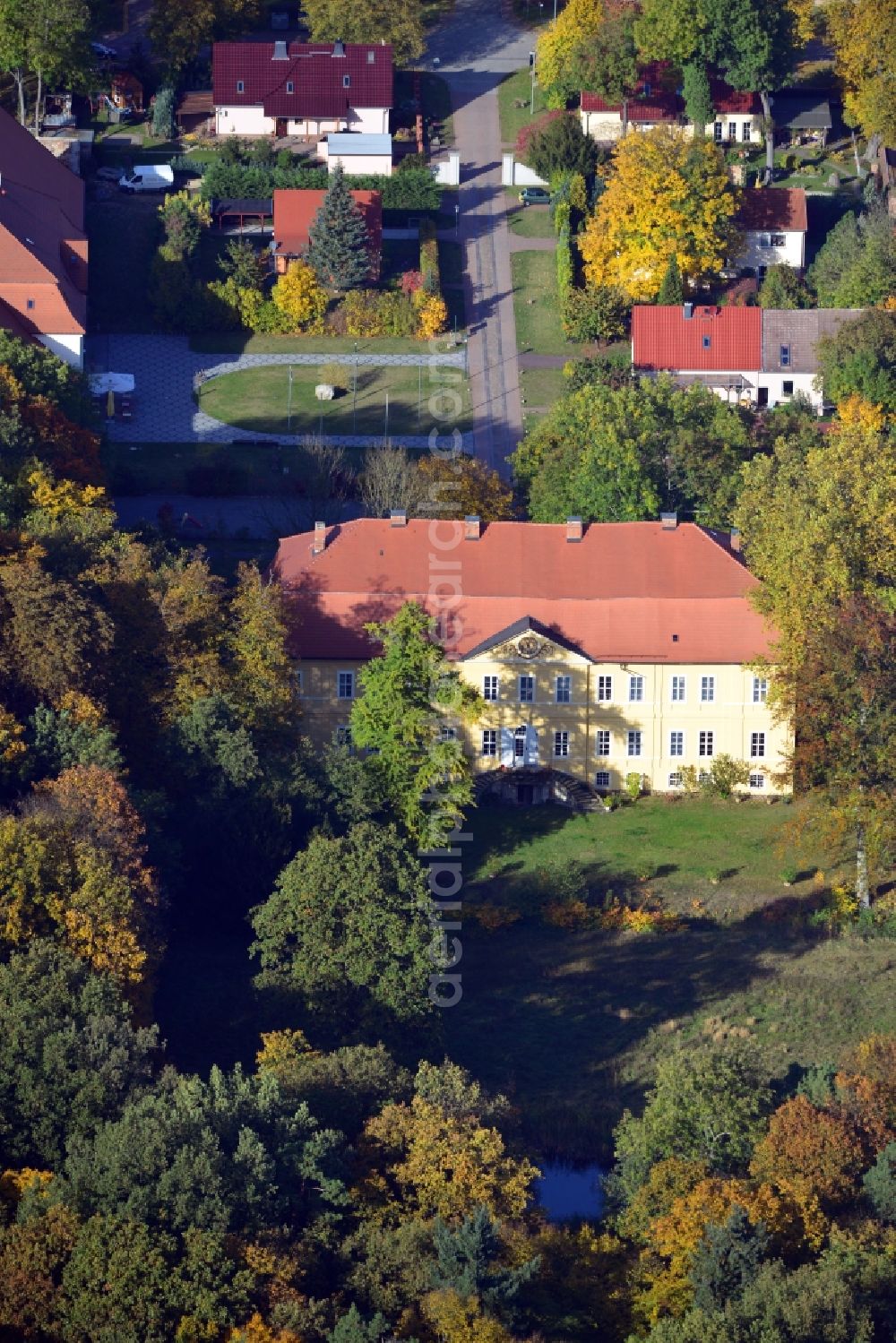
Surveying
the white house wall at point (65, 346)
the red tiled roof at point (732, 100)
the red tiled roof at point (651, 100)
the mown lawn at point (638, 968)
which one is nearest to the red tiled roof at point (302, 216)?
the red tiled roof at point (651, 100)

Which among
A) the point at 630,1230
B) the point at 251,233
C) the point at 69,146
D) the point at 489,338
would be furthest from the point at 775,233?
the point at 630,1230

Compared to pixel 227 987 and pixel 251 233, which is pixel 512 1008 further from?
pixel 251 233

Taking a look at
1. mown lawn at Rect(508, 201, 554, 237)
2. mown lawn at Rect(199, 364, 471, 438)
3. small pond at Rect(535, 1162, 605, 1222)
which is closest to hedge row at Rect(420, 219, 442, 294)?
mown lawn at Rect(508, 201, 554, 237)

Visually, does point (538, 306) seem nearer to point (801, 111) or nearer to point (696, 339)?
point (696, 339)

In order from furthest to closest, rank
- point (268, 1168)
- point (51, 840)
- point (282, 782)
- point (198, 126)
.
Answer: point (198, 126)
point (282, 782)
point (51, 840)
point (268, 1168)

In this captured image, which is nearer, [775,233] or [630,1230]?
[630,1230]

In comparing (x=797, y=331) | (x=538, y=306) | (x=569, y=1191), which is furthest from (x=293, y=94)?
(x=569, y=1191)

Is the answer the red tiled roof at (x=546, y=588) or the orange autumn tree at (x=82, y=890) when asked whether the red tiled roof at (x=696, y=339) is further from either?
the orange autumn tree at (x=82, y=890)
